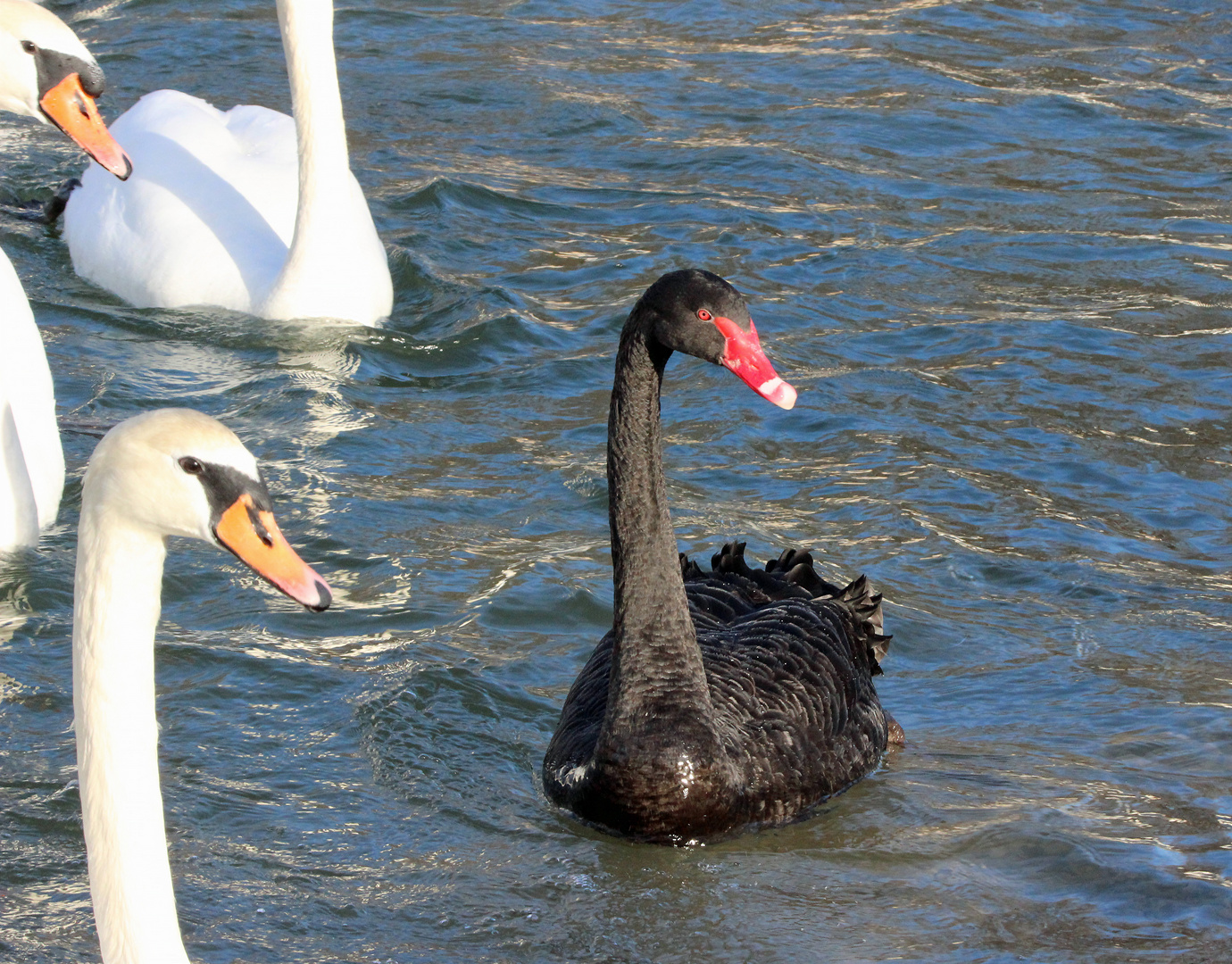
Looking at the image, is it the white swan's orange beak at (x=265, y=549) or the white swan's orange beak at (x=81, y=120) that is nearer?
the white swan's orange beak at (x=265, y=549)

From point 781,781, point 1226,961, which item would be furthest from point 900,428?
point 1226,961

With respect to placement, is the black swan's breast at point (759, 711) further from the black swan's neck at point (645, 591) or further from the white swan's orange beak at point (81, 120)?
the white swan's orange beak at point (81, 120)

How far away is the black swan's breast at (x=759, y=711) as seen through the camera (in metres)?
5.31

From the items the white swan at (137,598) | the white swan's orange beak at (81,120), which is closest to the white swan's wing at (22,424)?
the white swan's orange beak at (81,120)

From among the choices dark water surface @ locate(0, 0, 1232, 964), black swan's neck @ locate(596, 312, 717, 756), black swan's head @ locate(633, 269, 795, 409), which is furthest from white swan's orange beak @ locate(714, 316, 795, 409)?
dark water surface @ locate(0, 0, 1232, 964)

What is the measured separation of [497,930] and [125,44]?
10419 mm

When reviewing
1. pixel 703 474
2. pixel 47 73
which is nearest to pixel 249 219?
pixel 47 73

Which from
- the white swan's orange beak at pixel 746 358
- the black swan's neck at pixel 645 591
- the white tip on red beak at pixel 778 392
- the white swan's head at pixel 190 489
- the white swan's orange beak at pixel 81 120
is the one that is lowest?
the black swan's neck at pixel 645 591

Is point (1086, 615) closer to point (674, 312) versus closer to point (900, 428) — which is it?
point (900, 428)

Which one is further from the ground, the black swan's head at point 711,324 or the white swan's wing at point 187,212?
the black swan's head at point 711,324

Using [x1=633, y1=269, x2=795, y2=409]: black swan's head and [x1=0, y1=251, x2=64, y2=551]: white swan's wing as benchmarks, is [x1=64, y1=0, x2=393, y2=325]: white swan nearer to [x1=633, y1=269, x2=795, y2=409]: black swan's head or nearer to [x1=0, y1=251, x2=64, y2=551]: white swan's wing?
[x1=0, y1=251, x2=64, y2=551]: white swan's wing

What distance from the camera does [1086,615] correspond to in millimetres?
6859

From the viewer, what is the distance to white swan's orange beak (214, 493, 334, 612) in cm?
348

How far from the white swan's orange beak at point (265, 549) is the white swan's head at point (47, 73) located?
366cm
